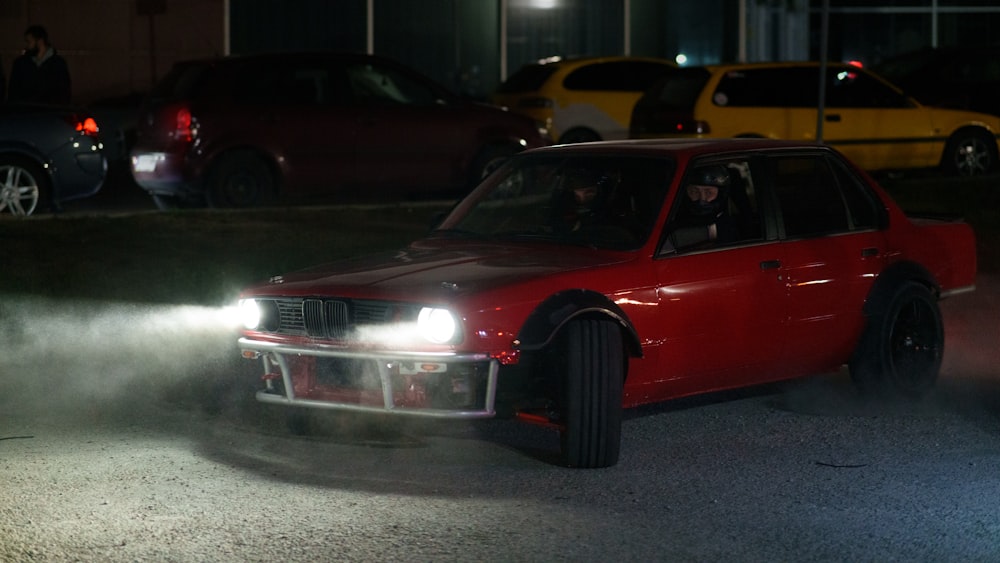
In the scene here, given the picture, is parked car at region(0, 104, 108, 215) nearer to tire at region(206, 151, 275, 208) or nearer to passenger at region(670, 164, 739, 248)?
tire at region(206, 151, 275, 208)

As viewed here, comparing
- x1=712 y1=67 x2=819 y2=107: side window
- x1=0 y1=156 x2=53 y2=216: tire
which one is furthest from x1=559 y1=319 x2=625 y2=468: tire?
x1=712 y1=67 x2=819 y2=107: side window

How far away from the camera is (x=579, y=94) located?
909 inches

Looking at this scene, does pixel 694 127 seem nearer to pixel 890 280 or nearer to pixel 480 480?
pixel 890 280

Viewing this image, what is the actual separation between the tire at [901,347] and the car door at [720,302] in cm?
75

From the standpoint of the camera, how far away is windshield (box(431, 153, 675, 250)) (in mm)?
8055

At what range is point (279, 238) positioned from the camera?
581 inches

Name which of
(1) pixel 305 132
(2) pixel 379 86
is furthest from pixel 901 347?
(2) pixel 379 86

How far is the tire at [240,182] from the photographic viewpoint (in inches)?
674

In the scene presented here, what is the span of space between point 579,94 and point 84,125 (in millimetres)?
8665

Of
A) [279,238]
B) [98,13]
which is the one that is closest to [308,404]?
[279,238]

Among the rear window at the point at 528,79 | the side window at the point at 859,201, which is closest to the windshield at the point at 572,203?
the side window at the point at 859,201

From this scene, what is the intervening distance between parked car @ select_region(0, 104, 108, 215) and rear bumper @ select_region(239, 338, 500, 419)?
9039 millimetres

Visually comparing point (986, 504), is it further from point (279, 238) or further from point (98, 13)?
point (98, 13)

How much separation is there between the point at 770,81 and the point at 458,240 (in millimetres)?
12944
